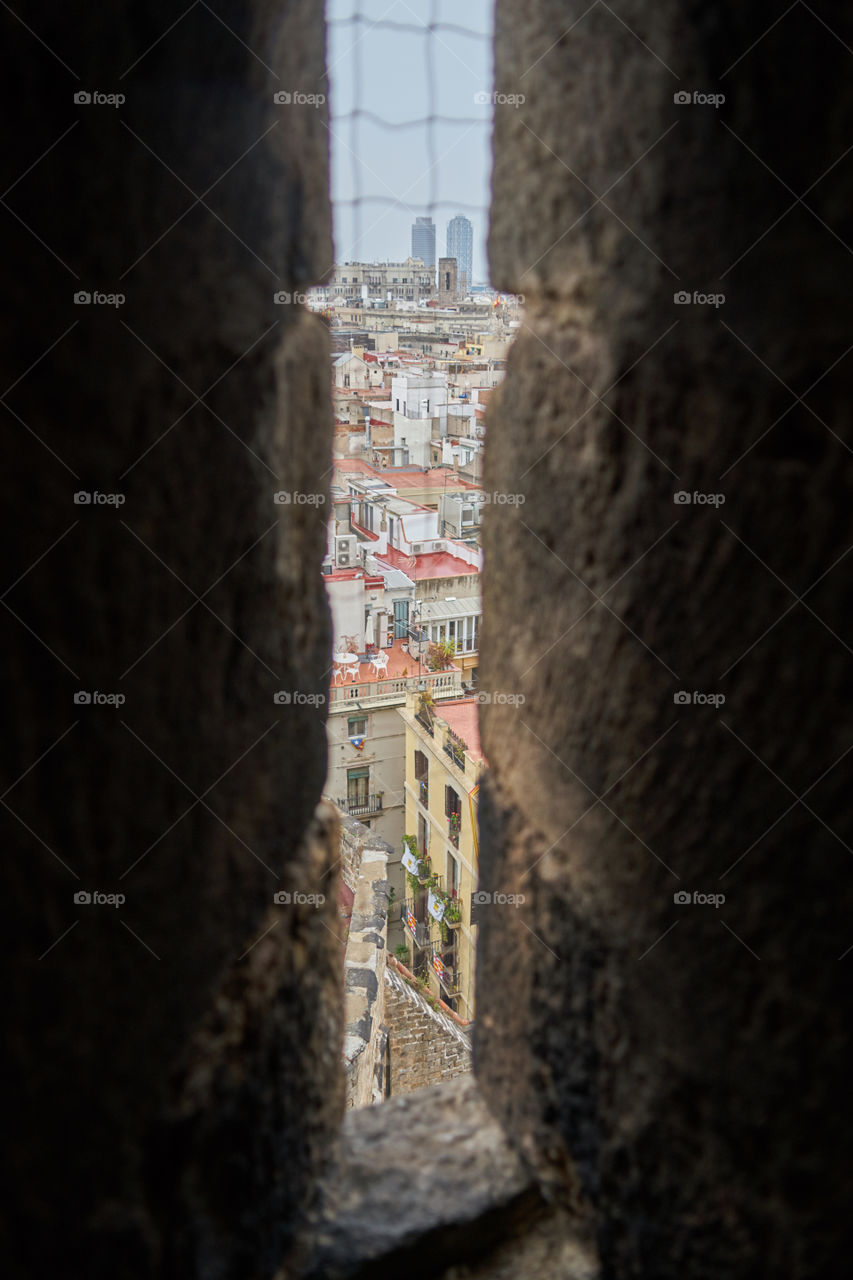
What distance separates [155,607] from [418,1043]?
402 centimetres

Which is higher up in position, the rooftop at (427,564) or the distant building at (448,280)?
the distant building at (448,280)

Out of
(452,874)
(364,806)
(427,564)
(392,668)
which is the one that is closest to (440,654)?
(427,564)

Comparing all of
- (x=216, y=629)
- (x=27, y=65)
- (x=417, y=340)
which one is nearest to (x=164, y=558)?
(x=216, y=629)

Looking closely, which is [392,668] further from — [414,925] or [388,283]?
[414,925]

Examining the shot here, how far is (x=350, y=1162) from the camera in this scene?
0.67 meters

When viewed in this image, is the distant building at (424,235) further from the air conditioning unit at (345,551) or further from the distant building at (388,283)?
the air conditioning unit at (345,551)

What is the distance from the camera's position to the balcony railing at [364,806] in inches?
201

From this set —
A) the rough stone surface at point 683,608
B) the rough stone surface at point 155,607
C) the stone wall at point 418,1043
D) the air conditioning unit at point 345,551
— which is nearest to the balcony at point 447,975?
the stone wall at point 418,1043

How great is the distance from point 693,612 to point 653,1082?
0.28 m

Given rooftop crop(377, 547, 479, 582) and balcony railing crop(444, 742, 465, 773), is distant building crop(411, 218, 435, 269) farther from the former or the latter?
balcony railing crop(444, 742, 465, 773)

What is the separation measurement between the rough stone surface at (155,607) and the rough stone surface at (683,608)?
14cm

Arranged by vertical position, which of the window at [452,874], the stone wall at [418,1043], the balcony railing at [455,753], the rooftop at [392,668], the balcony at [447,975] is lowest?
the balcony at [447,975]

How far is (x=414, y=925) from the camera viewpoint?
17.0ft

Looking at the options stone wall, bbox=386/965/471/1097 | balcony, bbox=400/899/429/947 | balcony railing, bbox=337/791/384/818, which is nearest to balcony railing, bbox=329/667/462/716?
balcony railing, bbox=337/791/384/818
